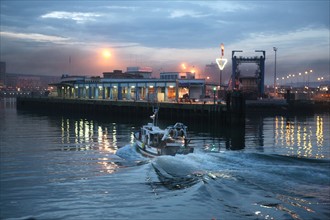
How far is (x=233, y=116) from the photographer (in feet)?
207

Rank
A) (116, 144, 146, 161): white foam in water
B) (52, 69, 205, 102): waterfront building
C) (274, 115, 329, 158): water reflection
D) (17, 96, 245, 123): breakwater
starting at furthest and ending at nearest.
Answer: (52, 69, 205, 102): waterfront building < (17, 96, 245, 123): breakwater < (274, 115, 329, 158): water reflection < (116, 144, 146, 161): white foam in water

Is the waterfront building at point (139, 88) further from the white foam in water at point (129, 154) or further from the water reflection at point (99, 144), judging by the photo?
the white foam in water at point (129, 154)

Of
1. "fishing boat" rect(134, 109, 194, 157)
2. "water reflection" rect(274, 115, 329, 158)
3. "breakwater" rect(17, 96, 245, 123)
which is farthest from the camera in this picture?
"breakwater" rect(17, 96, 245, 123)

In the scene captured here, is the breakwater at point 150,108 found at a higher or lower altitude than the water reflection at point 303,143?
higher

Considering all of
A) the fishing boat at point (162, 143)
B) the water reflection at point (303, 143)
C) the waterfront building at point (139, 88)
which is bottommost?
the water reflection at point (303, 143)

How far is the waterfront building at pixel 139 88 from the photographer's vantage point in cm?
9981

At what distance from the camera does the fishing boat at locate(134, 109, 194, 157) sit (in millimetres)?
31125

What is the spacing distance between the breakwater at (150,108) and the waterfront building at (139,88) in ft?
28.3

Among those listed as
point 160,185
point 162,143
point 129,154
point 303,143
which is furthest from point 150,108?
point 160,185

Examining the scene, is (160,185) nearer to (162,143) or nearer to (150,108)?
(162,143)

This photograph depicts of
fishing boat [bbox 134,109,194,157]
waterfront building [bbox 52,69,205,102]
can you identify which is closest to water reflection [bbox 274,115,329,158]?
fishing boat [bbox 134,109,194,157]

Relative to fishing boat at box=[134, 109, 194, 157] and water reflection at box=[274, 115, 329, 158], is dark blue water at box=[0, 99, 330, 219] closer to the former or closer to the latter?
water reflection at box=[274, 115, 329, 158]

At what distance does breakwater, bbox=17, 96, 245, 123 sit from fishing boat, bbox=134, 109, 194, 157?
91.1ft

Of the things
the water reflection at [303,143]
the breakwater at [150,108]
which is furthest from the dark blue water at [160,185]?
the breakwater at [150,108]
